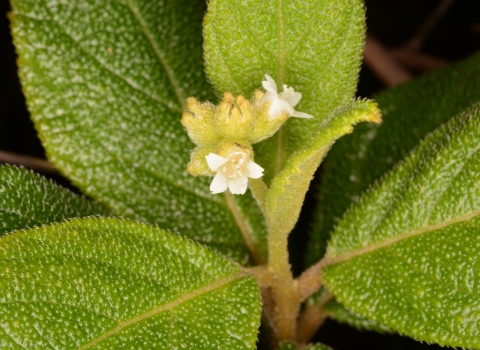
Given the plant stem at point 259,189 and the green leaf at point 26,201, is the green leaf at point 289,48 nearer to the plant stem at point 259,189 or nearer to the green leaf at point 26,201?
the plant stem at point 259,189

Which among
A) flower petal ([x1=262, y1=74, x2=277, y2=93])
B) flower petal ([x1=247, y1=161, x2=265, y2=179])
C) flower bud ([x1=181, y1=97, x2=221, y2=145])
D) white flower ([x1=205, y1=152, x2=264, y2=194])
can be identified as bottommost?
flower petal ([x1=247, y1=161, x2=265, y2=179])

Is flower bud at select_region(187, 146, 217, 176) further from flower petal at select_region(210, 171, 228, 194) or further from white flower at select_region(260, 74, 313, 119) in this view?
white flower at select_region(260, 74, 313, 119)

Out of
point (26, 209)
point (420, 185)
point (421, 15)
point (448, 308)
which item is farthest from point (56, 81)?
point (421, 15)

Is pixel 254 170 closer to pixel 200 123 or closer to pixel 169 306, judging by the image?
pixel 200 123

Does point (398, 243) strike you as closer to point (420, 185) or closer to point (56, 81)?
point (420, 185)

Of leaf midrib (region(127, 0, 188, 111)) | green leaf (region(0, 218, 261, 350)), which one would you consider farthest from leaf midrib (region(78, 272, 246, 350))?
leaf midrib (region(127, 0, 188, 111))

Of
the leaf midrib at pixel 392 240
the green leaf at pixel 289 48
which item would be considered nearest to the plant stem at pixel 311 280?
the leaf midrib at pixel 392 240
